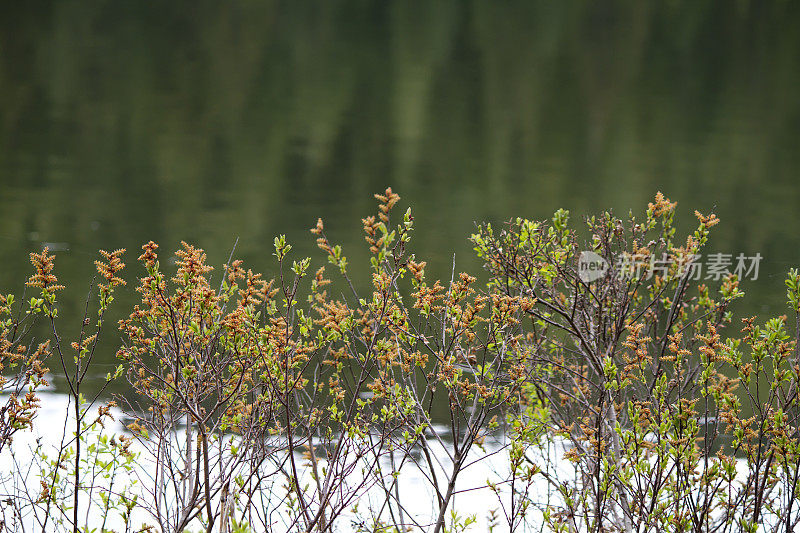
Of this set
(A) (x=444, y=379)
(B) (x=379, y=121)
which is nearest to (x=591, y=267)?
(A) (x=444, y=379)

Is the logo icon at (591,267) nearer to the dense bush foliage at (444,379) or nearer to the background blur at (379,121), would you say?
the dense bush foliage at (444,379)

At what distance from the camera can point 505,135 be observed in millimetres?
21094

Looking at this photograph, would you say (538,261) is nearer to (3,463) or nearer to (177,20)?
(3,463)

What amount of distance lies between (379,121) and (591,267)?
19.5 meters

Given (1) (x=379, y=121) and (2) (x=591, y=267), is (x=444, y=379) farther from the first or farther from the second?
(1) (x=379, y=121)

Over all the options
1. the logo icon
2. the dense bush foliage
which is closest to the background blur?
the dense bush foliage

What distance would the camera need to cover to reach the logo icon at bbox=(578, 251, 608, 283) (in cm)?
326

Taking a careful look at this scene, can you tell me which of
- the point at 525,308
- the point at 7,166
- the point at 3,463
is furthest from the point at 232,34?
the point at 525,308

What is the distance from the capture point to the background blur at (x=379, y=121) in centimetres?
1286

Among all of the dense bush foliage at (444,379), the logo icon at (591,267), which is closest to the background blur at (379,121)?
the dense bush foliage at (444,379)

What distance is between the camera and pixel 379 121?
22.5 m

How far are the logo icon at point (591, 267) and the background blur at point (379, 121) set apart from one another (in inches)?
223

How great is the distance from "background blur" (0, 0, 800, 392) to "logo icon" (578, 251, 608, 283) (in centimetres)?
567

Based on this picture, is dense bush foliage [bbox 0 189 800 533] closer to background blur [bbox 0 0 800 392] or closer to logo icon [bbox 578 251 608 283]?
logo icon [bbox 578 251 608 283]
